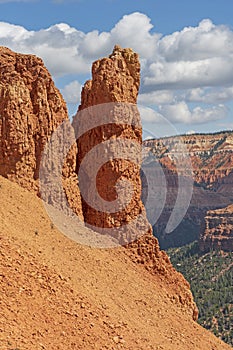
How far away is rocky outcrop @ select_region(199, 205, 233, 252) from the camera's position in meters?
167

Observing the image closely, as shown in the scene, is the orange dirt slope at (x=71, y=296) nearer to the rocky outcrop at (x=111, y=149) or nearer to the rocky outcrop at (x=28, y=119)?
the rocky outcrop at (x=28, y=119)

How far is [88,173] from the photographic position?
96.0 feet

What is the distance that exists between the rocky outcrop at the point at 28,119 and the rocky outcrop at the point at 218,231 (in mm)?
140388

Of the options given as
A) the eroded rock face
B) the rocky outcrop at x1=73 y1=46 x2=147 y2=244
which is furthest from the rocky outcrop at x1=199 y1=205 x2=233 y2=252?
the rocky outcrop at x1=73 y1=46 x2=147 y2=244

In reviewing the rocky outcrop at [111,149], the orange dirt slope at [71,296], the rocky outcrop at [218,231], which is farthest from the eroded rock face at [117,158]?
the rocky outcrop at [218,231]

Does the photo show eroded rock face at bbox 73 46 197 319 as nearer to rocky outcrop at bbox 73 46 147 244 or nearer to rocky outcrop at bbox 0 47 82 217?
rocky outcrop at bbox 73 46 147 244

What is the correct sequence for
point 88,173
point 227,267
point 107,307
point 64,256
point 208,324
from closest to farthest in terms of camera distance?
point 107,307
point 64,256
point 88,173
point 208,324
point 227,267

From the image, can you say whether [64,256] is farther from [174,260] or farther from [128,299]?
[174,260]

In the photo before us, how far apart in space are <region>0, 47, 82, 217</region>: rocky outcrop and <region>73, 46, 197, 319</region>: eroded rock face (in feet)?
3.75

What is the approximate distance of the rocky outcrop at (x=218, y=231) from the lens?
166625mm

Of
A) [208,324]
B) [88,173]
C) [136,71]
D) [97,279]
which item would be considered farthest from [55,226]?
[208,324]

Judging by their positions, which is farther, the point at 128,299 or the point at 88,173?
the point at 88,173

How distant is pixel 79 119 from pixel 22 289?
523 inches

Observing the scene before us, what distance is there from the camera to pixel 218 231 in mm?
170750
